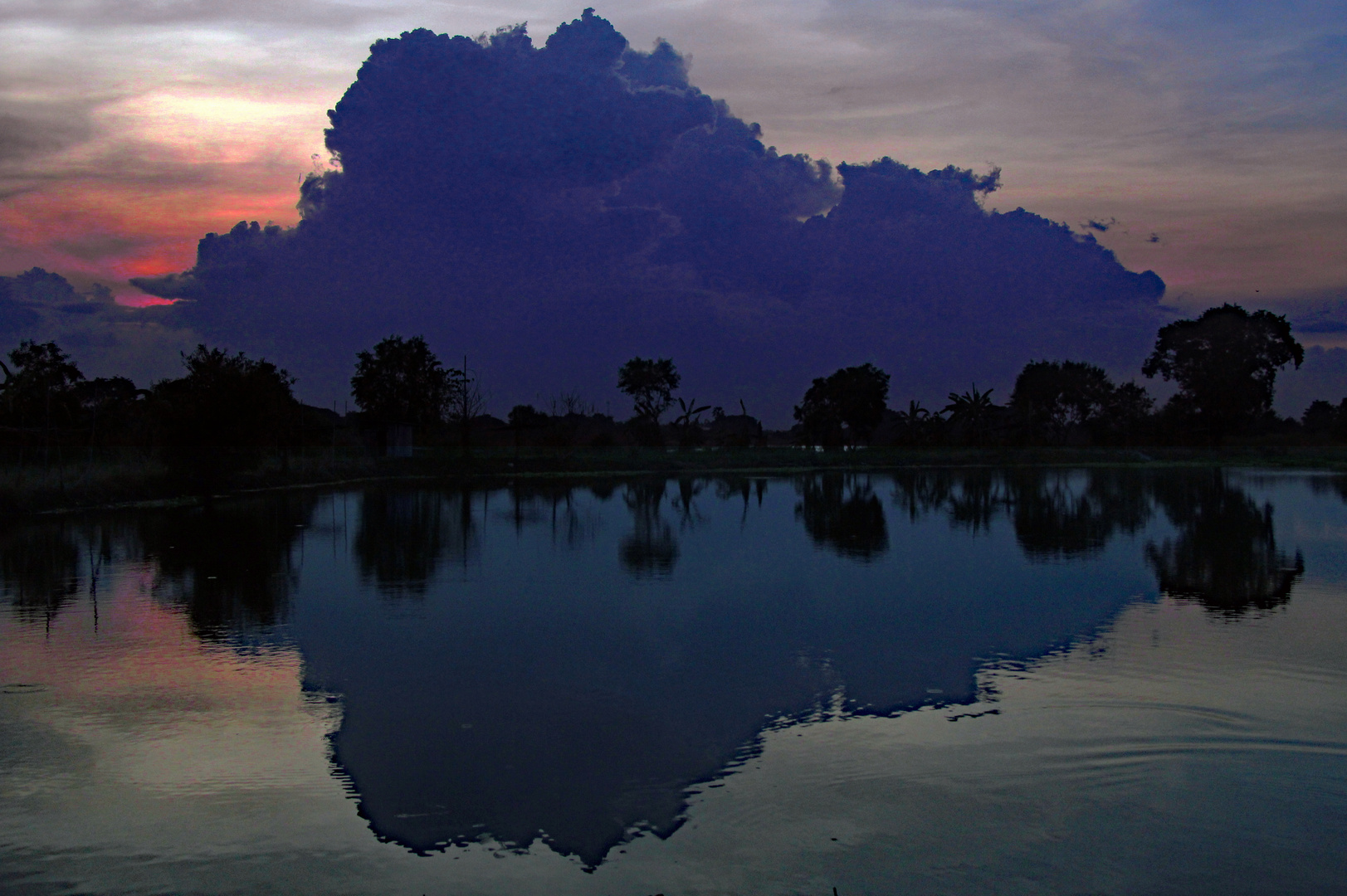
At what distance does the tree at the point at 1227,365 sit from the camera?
84.9 metres

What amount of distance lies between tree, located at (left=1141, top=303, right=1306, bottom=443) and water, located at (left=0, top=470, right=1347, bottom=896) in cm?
7756

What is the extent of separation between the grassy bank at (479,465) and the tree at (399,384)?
32.8ft

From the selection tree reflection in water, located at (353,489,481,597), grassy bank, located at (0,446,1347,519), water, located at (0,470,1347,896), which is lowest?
water, located at (0,470,1347,896)

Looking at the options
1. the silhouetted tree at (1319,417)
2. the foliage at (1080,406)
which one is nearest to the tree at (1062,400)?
the foliage at (1080,406)

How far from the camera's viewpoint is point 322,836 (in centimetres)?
511

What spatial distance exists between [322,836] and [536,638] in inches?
187

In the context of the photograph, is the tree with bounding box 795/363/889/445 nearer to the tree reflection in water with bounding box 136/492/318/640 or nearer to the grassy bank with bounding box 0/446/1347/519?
the grassy bank with bounding box 0/446/1347/519

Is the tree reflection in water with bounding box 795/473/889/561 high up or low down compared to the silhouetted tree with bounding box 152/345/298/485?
down

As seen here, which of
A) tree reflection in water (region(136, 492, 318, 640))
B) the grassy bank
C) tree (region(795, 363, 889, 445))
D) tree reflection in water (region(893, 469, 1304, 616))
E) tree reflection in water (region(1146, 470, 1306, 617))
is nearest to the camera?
tree reflection in water (region(136, 492, 318, 640))

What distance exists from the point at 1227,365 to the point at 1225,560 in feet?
258

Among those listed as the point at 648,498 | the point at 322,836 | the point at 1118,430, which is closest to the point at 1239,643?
the point at 322,836

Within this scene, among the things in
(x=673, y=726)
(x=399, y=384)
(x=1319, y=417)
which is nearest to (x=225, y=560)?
(x=673, y=726)

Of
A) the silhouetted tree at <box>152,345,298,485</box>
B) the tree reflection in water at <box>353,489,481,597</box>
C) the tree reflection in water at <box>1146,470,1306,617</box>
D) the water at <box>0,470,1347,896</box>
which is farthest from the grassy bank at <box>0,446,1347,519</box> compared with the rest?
the tree reflection in water at <box>1146,470,1306,617</box>

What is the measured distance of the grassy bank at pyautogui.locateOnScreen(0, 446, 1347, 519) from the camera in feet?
84.6
